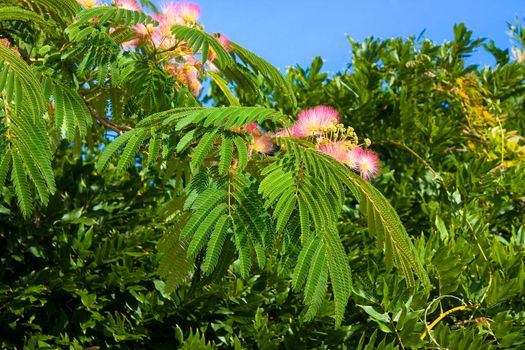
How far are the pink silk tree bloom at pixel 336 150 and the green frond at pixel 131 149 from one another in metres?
0.57

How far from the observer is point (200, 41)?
3162 millimetres

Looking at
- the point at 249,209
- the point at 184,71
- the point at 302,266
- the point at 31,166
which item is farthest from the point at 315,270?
the point at 184,71

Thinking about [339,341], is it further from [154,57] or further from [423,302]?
[154,57]

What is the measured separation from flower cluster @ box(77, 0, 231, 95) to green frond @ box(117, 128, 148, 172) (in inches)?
23.0

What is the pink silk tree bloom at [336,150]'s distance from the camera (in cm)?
284

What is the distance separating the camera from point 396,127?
5418 mm

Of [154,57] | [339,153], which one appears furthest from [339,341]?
[154,57]

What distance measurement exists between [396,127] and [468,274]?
1.67 meters

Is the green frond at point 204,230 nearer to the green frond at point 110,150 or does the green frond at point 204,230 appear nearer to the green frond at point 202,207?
the green frond at point 202,207

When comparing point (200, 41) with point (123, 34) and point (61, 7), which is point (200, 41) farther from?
point (61, 7)

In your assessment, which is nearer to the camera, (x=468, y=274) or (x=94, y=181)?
(x=468, y=274)

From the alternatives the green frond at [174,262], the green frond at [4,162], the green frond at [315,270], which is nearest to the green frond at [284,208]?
the green frond at [315,270]

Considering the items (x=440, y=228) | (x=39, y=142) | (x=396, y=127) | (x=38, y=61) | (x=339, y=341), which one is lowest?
(x=339, y=341)

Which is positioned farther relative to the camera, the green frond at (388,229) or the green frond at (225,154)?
the green frond at (388,229)
